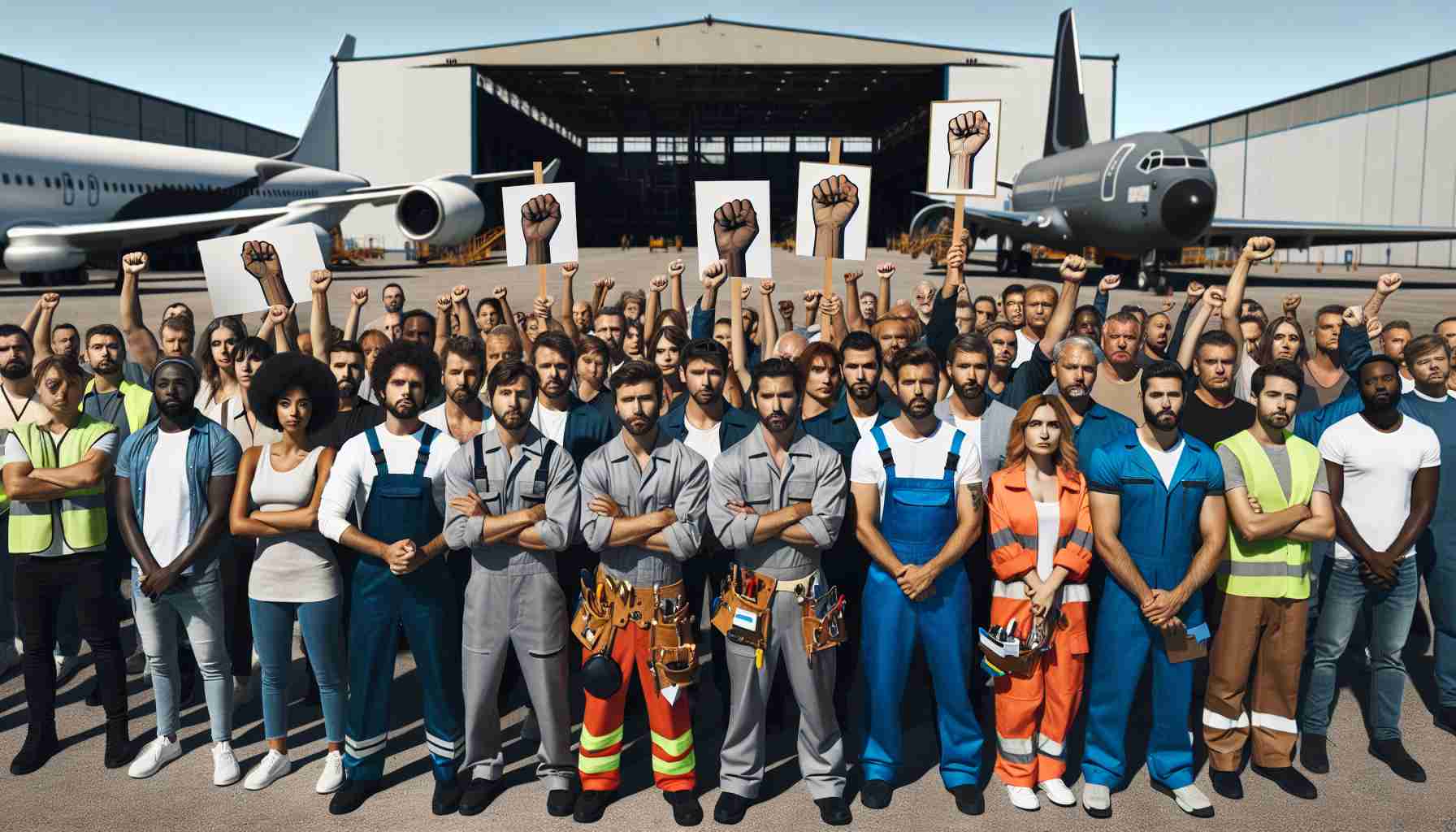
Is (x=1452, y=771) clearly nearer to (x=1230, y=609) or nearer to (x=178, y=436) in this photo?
(x=1230, y=609)

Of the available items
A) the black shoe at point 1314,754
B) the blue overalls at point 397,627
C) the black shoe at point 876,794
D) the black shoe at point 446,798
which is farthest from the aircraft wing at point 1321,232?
the black shoe at point 446,798

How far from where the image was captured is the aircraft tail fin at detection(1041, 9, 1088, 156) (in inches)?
1544

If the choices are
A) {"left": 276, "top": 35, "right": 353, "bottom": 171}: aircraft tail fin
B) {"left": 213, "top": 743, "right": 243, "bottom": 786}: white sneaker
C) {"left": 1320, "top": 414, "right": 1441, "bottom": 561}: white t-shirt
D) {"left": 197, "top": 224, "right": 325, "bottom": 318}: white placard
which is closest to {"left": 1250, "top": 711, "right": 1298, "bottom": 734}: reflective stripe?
{"left": 1320, "top": 414, "right": 1441, "bottom": 561}: white t-shirt

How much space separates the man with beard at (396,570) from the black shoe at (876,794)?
1896 millimetres

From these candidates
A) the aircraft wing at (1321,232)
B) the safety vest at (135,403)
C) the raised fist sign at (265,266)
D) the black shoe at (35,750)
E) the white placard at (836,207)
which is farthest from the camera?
the aircraft wing at (1321,232)

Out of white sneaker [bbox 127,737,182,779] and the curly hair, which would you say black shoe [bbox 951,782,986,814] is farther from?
white sneaker [bbox 127,737,182,779]

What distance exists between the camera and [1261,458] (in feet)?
15.0

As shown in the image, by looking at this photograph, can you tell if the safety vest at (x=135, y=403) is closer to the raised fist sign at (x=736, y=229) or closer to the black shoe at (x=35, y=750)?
the black shoe at (x=35, y=750)

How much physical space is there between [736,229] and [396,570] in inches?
169

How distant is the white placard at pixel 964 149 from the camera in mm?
8641

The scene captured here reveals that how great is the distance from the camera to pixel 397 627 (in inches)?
183

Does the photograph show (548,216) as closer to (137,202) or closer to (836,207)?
(836,207)

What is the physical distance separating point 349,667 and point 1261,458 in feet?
14.3

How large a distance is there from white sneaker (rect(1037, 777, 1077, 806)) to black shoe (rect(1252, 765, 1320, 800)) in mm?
743
